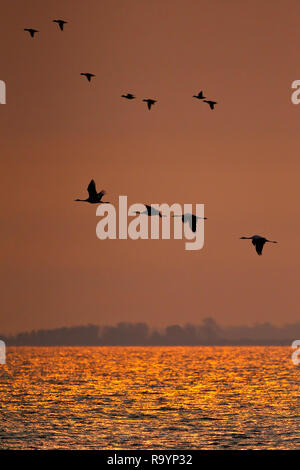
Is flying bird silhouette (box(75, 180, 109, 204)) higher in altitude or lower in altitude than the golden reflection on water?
higher

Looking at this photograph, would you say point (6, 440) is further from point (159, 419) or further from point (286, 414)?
point (286, 414)

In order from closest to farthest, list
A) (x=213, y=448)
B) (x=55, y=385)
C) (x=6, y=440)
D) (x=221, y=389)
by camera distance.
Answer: (x=213, y=448) → (x=6, y=440) → (x=221, y=389) → (x=55, y=385)

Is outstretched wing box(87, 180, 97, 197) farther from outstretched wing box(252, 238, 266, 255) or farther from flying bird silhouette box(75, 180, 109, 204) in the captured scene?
outstretched wing box(252, 238, 266, 255)

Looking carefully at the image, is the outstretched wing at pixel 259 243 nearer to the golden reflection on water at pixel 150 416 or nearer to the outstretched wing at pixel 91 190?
the outstretched wing at pixel 91 190

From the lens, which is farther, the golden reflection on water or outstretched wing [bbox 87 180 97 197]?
the golden reflection on water

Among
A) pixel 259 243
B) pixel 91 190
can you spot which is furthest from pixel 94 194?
pixel 259 243

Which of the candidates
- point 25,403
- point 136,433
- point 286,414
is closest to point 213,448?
point 136,433

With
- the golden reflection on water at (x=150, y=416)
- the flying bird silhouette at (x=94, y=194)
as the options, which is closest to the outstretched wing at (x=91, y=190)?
the flying bird silhouette at (x=94, y=194)

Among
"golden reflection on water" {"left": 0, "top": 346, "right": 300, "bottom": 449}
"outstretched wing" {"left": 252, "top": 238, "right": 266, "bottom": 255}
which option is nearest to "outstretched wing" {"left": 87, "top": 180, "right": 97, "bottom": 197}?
"outstretched wing" {"left": 252, "top": 238, "right": 266, "bottom": 255}

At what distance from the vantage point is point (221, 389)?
15350 cm

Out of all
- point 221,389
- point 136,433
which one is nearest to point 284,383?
point 221,389
